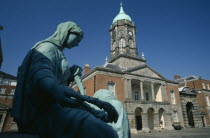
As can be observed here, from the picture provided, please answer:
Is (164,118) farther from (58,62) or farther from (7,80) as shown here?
(7,80)

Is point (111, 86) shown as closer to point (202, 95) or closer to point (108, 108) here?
point (108, 108)

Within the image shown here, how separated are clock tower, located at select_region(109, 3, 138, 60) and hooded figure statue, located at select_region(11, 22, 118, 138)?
3023cm

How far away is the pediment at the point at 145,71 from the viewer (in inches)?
1077

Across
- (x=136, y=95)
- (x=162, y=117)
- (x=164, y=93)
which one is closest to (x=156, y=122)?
(x=162, y=117)

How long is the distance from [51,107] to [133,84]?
29.6 meters

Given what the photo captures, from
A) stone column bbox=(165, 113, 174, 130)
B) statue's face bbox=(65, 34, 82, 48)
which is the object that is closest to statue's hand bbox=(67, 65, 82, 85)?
statue's face bbox=(65, 34, 82, 48)

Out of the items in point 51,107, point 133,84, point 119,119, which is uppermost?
point 133,84

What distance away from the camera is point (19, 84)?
1533 mm

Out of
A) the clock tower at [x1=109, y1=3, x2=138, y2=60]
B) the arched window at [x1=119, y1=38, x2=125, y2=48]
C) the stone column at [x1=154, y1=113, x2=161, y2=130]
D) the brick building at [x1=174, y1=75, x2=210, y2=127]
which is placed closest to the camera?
the stone column at [x1=154, y1=113, x2=161, y2=130]

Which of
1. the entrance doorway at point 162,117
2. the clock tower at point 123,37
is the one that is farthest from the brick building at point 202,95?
the clock tower at point 123,37

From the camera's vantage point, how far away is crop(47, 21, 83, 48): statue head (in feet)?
6.13

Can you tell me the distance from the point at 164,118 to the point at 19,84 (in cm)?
3065

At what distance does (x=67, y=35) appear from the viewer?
192 cm

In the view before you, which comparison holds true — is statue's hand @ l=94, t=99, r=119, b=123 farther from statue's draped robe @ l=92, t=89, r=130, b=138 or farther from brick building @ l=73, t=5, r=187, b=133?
brick building @ l=73, t=5, r=187, b=133
